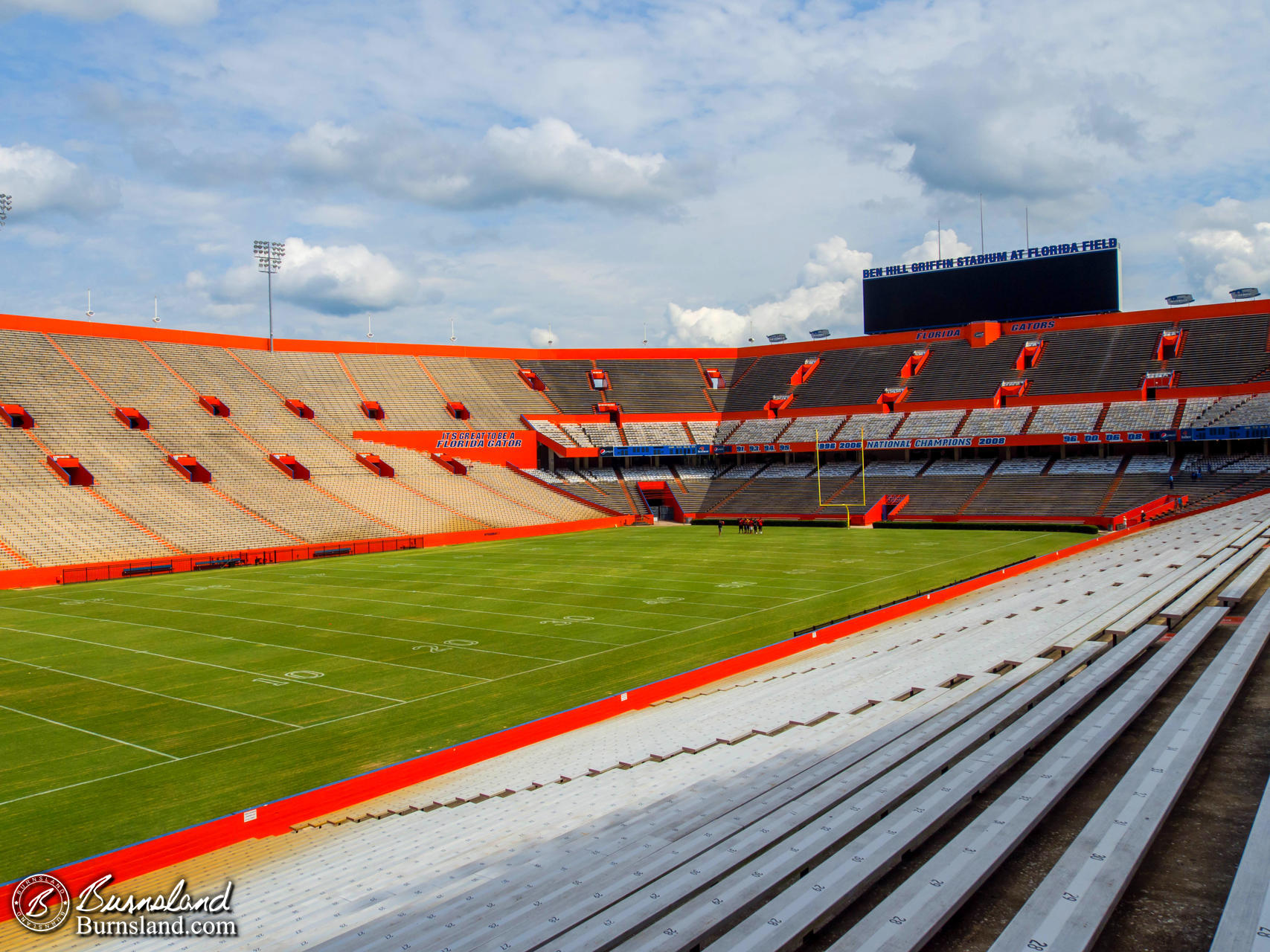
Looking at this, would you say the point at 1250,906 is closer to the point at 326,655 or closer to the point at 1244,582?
the point at 1244,582

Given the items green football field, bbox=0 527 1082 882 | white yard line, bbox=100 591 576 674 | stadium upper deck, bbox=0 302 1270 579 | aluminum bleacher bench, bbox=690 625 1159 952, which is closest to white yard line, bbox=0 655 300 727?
green football field, bbox=0 527 1082 882

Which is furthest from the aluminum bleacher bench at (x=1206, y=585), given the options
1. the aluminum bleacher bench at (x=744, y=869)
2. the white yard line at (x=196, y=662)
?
the white yard line at (x=196, y=662)

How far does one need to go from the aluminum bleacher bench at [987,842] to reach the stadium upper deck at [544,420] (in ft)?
132

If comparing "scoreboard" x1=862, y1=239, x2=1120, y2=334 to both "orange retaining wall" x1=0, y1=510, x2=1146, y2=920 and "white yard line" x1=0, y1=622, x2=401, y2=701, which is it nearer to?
"orange retaining wall" x1=0, y1=510, x2=1146, y2=920

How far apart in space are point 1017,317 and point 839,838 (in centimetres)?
6746

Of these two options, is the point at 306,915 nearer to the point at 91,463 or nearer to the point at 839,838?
the point at 839,838

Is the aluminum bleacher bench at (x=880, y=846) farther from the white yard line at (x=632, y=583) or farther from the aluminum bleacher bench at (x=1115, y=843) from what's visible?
the white yard line at (x=632, y=583)

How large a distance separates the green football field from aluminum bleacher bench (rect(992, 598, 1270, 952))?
10585 millimetres

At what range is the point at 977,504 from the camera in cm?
5309

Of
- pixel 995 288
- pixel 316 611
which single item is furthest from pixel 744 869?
pixel 995 288

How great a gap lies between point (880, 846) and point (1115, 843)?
125 centimetres

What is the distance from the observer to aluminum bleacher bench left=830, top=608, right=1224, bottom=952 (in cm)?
427

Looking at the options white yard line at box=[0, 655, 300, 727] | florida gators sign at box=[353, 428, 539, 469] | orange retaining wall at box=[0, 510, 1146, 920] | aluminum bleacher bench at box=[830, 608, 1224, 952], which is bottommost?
white yard line at box=[0, 655, 300, 727]

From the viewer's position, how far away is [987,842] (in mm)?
5227
